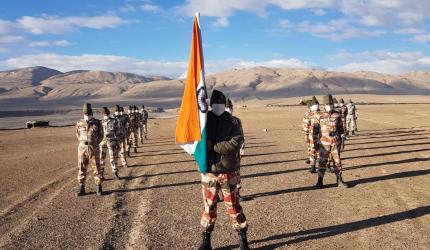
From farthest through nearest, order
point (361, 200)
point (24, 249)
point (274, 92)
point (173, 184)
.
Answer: point (274, 92) → point (173, 184) → point (361, 200) → point (24, 249)

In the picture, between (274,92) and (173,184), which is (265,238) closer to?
(173,184)

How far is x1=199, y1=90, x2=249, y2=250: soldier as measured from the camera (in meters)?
7.00

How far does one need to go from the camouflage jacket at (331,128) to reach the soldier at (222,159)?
5643 millimetres

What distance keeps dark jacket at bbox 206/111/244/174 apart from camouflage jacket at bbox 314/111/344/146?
5.74 meters

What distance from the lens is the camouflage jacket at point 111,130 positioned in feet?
47.4

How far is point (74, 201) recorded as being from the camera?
11602 millimetres

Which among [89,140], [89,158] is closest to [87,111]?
[89,140]

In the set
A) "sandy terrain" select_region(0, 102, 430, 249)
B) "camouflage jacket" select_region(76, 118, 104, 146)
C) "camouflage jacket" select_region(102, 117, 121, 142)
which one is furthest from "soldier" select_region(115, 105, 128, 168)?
"camouflage jacket" select_region(76, 118, 104, 146)

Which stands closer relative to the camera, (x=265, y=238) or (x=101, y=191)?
(x=265, y=238)

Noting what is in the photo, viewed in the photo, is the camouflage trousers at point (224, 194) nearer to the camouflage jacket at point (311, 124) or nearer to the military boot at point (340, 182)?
the military boot at point (340, 182)

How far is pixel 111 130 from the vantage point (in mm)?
14477

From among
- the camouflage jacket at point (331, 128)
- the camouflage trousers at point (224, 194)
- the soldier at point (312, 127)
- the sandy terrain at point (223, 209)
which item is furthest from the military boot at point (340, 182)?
the camouflage trousers at point (224, 194)

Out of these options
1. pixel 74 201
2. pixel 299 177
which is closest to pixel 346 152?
pixel 299 177

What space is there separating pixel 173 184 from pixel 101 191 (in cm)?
229
